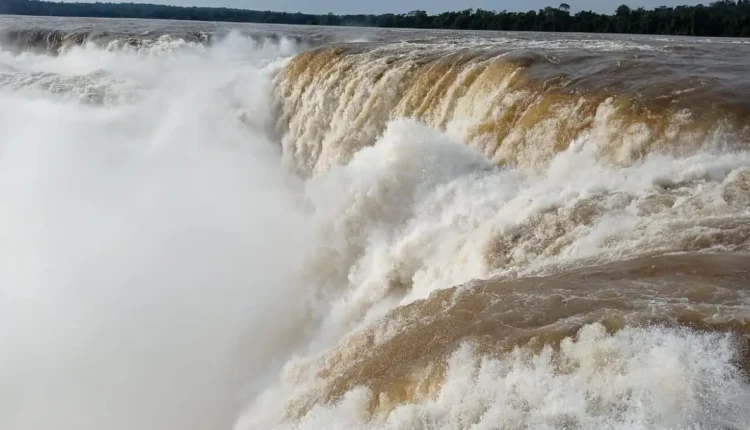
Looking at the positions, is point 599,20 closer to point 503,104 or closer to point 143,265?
point 503,104

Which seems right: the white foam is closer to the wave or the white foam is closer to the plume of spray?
the plume of spray

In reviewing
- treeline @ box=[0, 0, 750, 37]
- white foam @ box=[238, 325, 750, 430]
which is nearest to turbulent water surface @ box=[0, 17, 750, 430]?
white foam @ box=[238, 325, 750, 430]

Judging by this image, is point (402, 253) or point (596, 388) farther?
point (402, 253)

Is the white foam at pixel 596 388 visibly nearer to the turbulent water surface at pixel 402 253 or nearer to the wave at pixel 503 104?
the turbulent water surface at pixel 402 253

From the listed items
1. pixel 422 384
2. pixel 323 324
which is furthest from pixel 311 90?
pixel 422 384

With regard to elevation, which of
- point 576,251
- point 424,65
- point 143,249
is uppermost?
point 424,65

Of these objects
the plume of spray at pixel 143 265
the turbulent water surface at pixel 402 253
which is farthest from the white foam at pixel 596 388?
the plume of spray at pixel 143 265

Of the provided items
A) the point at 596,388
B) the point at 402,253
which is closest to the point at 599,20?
the point at 402,253

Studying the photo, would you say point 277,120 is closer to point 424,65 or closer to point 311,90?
point 311,90

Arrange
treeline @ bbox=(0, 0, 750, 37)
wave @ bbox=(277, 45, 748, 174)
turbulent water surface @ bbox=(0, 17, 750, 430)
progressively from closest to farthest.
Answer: turbulent water surface @ bbox=(0, 17, 750, 430), wave @ bbox=(277, 45, 748, 174), treeline @ bbox=(0, 0, 750, 37)
